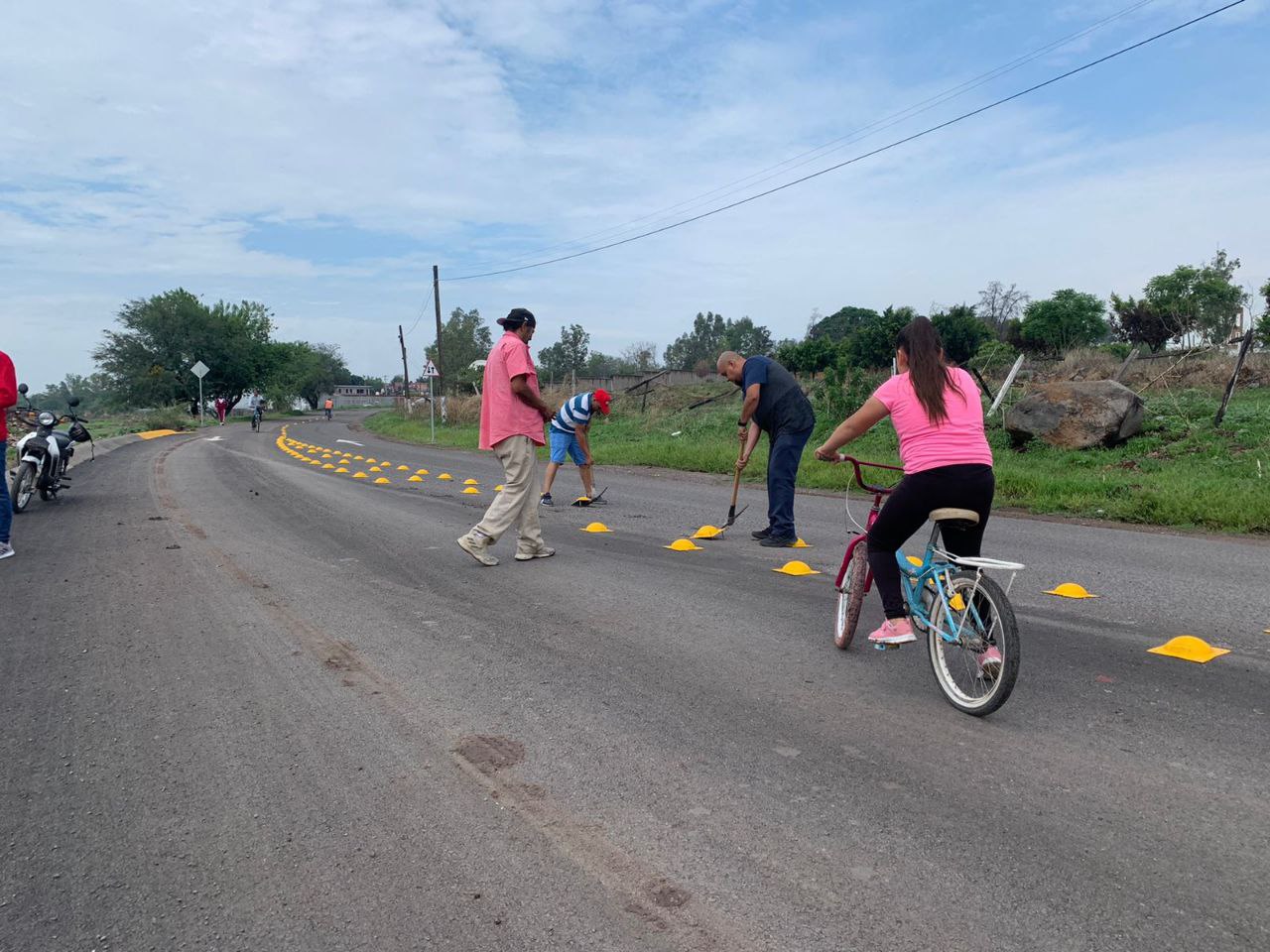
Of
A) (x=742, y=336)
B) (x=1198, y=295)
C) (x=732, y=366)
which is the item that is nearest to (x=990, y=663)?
(x=732, y=366)

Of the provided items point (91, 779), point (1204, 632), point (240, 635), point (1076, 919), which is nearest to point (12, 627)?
point (240, 635)

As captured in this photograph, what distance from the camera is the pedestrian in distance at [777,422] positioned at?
26.0ft

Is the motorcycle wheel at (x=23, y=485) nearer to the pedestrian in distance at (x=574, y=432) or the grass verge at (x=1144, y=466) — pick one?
the pedestrian in distance at (x=574, y=432)

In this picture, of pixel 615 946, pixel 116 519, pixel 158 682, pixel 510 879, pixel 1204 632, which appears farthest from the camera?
pixel 116 519

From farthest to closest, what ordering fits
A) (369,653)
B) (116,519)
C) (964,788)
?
(116,519), (369,653), (964,788)

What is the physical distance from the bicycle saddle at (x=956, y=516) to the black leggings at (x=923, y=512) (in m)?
0.02

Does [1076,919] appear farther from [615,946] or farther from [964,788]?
[615,946]

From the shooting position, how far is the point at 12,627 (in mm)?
5133

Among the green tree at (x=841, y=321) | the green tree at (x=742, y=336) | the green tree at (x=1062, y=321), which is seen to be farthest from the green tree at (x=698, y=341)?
the green tree at (x=1062, y=321)

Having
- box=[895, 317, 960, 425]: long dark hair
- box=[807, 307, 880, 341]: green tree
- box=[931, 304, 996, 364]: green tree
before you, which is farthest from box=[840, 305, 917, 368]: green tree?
box=[807, 307, 880, 341]: green tree

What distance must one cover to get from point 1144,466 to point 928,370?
9.54 m

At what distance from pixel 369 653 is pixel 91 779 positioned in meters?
1.59

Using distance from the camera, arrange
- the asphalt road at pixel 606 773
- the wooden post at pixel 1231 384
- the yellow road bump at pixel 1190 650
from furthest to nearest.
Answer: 1. the wooden post at pixel 1231 384
2. the yellow road bump at pixel 1190 650
3. the asphalt road at pixel 606 773

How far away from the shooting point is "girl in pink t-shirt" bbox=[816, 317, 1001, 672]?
3.88 m
